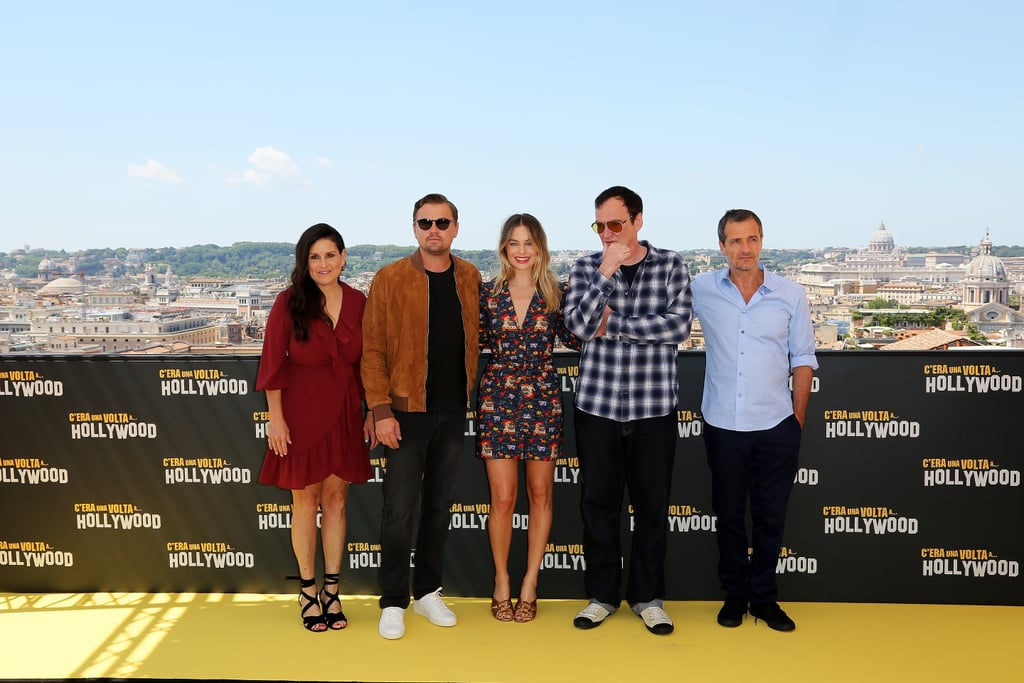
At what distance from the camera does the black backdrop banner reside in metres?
3.39

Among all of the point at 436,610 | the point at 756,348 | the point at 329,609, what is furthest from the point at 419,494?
the point at 756,348

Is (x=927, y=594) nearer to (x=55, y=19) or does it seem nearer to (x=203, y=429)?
(x=203, y=429)

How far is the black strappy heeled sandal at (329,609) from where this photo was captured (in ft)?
10.2

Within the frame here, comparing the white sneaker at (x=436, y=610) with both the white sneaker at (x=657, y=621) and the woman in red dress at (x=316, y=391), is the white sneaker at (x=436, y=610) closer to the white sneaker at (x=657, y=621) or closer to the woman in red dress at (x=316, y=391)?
the woman in red dress at (x=316, y=391)

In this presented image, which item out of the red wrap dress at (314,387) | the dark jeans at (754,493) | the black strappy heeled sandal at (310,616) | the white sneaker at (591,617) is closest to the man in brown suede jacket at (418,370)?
the red wrap dress at (314,387)

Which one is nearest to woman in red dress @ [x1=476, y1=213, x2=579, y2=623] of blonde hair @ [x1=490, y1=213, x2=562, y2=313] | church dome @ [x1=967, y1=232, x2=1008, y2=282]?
blonde hair @ [x1=490, y1=213, x2=562, y2=313]

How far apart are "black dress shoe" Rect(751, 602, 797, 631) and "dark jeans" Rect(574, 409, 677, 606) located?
414mm

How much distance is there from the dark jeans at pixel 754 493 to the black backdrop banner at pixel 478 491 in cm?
42

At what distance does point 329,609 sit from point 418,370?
113 cm

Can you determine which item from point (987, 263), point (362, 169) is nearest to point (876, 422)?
point (987, 263)

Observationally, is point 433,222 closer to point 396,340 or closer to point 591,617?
point 396,340

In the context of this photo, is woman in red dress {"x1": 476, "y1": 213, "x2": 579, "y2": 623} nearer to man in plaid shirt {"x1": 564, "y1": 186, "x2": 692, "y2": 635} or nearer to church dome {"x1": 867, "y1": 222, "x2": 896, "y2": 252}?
man in plaid shirt {"x1": 564, "y1": 186, "x2": 692, "y2": 635}

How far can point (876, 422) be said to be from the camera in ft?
11.2

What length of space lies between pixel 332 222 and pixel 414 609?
69.0 inches
